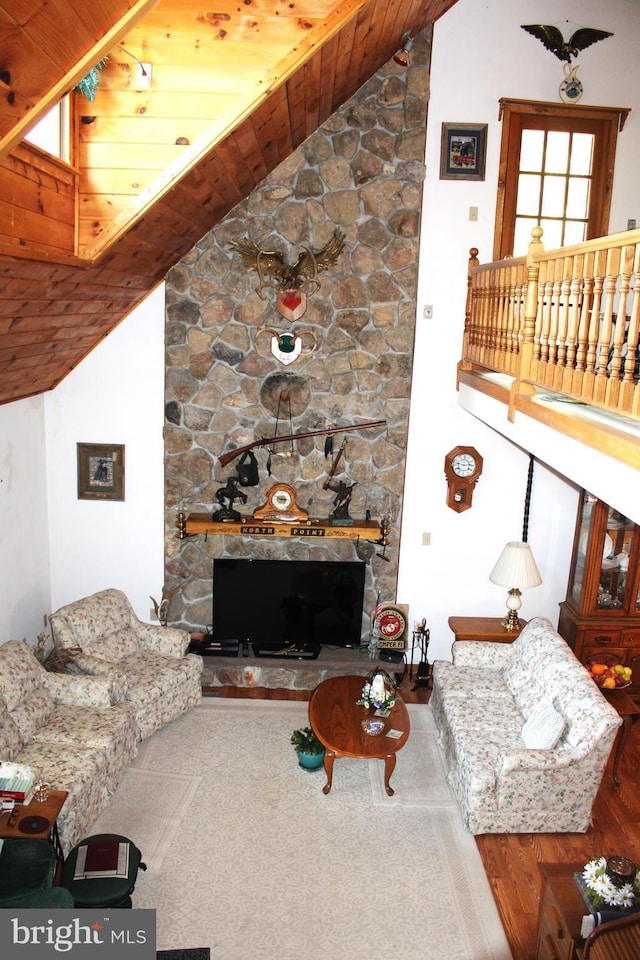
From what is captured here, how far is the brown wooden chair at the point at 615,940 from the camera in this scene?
2686mm

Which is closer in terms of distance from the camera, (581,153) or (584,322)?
(584,322)

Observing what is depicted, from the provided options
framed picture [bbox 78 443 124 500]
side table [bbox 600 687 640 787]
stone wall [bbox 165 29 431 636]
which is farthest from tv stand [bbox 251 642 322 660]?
side table [bbox 600 687 640 787]

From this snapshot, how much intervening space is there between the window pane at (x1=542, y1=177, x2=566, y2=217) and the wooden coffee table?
12.6ft

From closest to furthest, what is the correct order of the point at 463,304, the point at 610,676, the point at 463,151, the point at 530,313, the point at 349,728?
the point at 530,313 < the point at 349,728 < the point at 610,676 < the point at 463,151 < the point at 463,304

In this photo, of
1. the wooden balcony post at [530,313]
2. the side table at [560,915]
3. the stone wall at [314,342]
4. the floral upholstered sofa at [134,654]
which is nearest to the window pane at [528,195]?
the stone wall at [314,342]

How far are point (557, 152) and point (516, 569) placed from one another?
3170mm

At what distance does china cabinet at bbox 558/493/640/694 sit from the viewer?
5816mm

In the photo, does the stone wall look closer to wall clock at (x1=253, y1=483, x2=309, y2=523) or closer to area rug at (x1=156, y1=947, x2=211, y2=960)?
wall clock at (x1=253, y1=483, x2=309, y2=523)

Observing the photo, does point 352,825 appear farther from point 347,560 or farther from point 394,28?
point 394,28

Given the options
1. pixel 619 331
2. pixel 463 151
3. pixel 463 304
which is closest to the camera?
pixel 619 331

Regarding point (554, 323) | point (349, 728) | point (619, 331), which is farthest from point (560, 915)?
point (554, 323)

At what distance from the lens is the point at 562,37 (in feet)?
17.9

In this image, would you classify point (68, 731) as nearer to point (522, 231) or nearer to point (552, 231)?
point (522, 231)

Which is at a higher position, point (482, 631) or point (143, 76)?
point (143, 76)
